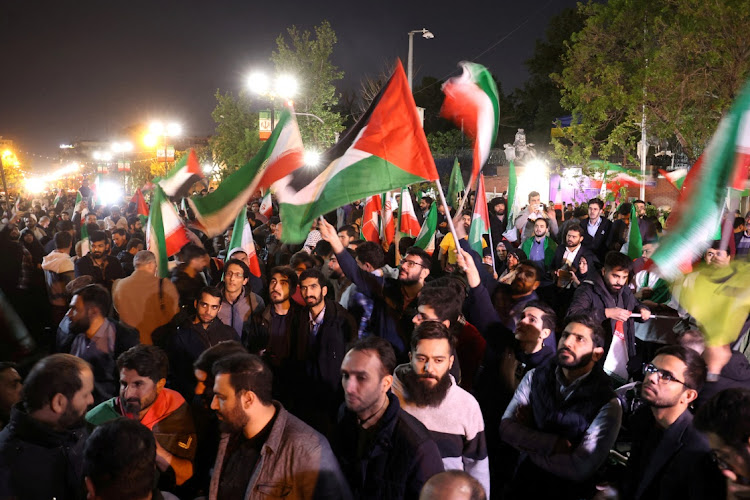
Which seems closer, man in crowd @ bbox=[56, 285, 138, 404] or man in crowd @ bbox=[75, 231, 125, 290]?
man in crowd @ bbox=[56, 285, 138, 404]

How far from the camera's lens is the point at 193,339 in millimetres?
5000

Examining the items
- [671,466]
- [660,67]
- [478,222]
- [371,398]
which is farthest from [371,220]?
[660,67]

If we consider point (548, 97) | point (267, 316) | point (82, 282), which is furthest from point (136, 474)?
point (548, 97)

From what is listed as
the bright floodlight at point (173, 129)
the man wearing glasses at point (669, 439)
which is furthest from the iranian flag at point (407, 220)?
the bright floodlight at point (173, 129)

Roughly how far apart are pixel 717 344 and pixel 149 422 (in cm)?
355

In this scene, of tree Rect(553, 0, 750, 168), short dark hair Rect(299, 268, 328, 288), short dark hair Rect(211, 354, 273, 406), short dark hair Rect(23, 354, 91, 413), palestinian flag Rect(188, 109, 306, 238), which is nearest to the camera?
short dark hair Rect(211, 354, 273, 406)

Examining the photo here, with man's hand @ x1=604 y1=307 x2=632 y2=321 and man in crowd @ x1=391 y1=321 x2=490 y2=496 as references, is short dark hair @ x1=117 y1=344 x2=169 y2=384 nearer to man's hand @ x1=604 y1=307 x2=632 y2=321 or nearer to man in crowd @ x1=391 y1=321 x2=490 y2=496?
man in crowd @ x1=391 y1=321 x2=490 y2=496

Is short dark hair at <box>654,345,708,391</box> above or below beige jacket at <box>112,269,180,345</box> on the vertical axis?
above

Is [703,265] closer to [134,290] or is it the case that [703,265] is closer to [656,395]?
[656,395]

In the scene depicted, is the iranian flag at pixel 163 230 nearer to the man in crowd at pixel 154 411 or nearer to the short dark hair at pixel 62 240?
the short dark hair at pixel 62 240

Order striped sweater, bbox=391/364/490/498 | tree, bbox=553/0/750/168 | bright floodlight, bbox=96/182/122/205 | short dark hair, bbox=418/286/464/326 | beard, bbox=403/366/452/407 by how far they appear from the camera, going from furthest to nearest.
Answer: bright floodlight, bbox=96/182/122/205, tree, bbox=553/0/750/168, short dark hair, bbox=418/286/464/326, beard, bbox=403/366/452/407, striped sweater, bbox=391/364/490/498

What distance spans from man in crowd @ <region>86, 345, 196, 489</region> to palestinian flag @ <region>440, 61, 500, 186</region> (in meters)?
3.18

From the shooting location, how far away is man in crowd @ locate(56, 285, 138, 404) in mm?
4738

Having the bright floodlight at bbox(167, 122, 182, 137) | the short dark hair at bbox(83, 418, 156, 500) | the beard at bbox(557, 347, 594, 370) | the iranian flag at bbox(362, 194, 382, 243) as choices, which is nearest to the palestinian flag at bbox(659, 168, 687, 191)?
the iranian flag at bbox(362, 194, 382, 243)
